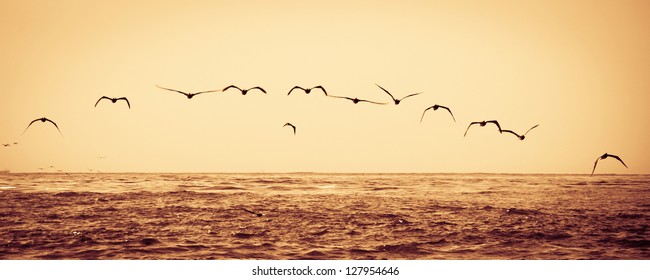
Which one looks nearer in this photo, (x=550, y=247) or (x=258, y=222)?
(x=550, y=247)

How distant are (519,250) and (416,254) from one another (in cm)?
288

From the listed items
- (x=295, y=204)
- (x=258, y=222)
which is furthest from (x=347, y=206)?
(x=258, y=222)

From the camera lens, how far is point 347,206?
84.6ft

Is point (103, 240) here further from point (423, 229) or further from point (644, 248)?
point (644, 248)
